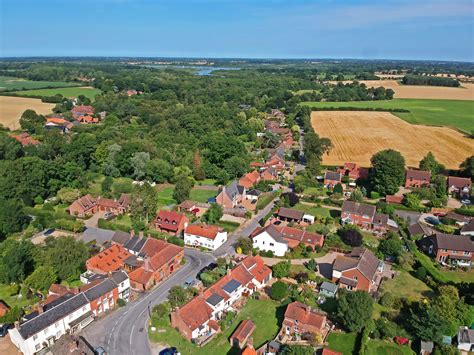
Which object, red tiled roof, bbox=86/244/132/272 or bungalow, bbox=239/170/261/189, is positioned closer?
A: red tiled roof, bbox=86/244/132/272

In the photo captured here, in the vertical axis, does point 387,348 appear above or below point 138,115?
below

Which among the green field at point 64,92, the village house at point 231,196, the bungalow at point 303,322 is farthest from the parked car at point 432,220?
the green field at point 64,92

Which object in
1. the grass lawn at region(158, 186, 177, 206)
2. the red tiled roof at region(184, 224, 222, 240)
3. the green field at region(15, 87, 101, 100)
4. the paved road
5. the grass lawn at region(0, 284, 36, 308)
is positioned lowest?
the grass lawn at region(0, 284, 36, 308)

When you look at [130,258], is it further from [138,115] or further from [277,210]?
[138,115]

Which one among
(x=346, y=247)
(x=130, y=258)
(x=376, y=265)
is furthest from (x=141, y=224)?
(x=376, y=265)

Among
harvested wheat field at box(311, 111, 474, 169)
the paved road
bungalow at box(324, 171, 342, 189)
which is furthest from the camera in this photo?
harvested wheat field at box(311, 111, 474, 169)

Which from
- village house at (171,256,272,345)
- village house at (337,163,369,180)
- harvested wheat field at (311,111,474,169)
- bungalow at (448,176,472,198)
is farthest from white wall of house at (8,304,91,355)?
bungalow at (448,176,472,198)

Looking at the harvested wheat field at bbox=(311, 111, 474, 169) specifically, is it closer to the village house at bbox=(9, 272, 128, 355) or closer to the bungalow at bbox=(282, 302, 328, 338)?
the bungalow at bbox=(282, 302, 328, 338)

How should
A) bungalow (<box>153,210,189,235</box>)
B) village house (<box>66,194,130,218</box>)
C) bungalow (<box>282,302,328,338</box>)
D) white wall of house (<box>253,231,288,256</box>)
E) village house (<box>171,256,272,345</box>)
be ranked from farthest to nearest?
village house (<box>66,194,130,218</box>)
bungalow (<box>153,210,189,235</box>)
white wall of house (<box>253,231,288,256</box>)
village house (<box>171,256,272,345</box>)
bungalow (<box>282,302,328,338</box>)
